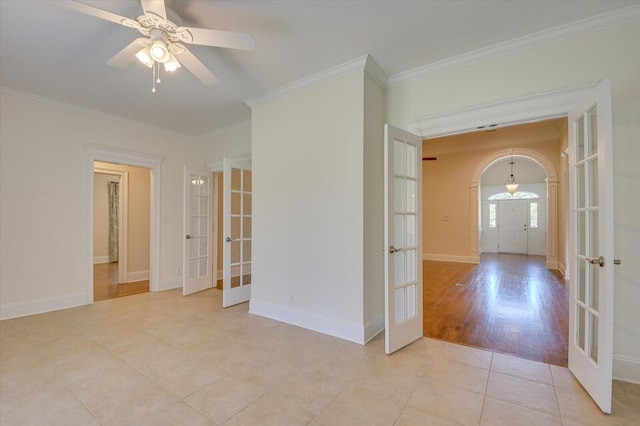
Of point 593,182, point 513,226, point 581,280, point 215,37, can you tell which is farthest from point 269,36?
point 513,226

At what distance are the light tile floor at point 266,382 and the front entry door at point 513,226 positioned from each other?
9.70 meters

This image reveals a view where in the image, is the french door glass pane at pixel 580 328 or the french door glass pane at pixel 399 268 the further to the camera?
the french door glass pane at pixel 399 268

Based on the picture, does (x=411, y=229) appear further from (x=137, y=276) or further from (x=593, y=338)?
(x=137, y=276)

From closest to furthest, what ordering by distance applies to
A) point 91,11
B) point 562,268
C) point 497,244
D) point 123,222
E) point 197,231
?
1. point 91,11
2. point 197,231
3. point 123,222
4. point 562,268
5. point 497,244

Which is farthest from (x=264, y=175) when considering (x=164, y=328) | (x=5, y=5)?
(x=5, y=5)

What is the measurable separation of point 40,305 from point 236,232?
2.64m

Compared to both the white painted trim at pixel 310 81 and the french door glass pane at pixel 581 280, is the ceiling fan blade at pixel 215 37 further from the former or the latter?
the french door glass pane at pixel 581 280

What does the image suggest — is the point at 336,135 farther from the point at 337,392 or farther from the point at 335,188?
the point at 337,392

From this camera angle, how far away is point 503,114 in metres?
2.65

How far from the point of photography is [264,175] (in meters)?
3.68

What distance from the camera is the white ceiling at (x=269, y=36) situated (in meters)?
2.14

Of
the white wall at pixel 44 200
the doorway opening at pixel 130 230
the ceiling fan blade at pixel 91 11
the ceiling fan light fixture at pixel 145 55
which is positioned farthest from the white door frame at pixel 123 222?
the ceiling fan blade at pixel 91 11

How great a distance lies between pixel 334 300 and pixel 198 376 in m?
1.42

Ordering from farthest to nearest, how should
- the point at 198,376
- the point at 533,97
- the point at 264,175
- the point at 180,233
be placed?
1. the point at 180,233
2. the point at 264,175
3. the point at 533,97
4. the point at 198,376
